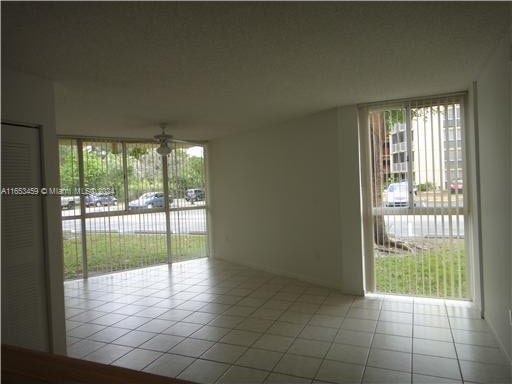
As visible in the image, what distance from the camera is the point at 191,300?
4.70 metres

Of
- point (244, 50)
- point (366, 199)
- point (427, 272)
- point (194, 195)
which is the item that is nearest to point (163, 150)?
point (194, 195)

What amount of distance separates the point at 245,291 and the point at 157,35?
11.8 ft

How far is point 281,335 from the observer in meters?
3.52

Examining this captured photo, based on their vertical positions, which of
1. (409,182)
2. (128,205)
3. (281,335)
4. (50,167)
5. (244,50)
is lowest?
(281,335)

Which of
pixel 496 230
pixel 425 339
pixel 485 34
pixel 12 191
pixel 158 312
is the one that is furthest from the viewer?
pixel 158 312

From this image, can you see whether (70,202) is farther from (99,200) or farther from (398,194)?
(398,194)

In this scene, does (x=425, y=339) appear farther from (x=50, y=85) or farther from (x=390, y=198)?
(x=50, y=85)

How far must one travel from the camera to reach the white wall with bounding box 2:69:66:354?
2.89 metres

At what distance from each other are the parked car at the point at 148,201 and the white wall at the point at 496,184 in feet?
17.2

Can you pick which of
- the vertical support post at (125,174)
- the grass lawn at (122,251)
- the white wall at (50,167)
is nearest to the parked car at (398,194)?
the white wall at (50,167)

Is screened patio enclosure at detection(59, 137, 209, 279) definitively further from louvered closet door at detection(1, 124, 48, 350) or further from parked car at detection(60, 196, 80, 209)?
louvered closet door at detection(1, 124, 48, 350)

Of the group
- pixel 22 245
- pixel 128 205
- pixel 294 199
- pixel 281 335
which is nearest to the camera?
pixel 22 245

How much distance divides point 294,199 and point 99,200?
3.32 meters

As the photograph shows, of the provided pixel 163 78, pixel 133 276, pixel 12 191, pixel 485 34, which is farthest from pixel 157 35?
pixel 133 276
